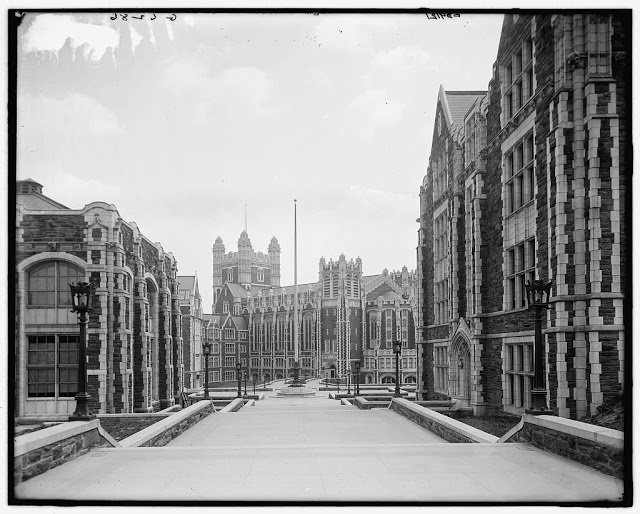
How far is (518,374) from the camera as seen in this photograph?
1509 cm

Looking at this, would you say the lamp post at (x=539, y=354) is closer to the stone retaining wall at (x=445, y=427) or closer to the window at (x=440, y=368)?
the stone retaining wall at (x=445, y=427)

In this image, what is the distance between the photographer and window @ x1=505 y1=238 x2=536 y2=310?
14.2 m

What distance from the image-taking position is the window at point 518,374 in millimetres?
14289

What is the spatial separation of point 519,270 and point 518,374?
2385 mm

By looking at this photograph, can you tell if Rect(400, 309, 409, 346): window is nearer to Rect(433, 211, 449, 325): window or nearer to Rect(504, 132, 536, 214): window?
Rect(433, 211, 449, 325): window

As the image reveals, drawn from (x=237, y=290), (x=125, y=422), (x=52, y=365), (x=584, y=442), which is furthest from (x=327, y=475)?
(x=237, y=290)

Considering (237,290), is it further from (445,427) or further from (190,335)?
(445,427)

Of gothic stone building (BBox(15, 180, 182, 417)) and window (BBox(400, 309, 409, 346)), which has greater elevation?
gothic stone building (BBox(15, 180, 182, 417))

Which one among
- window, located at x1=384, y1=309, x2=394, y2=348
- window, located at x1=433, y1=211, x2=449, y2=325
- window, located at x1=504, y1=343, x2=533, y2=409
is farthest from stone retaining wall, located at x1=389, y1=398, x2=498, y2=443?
window, located at x1=384, y1=309, x2=394, y2=348

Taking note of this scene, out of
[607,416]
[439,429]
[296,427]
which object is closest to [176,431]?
[296,427]

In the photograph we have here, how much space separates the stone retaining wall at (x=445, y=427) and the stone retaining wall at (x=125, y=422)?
6631mm

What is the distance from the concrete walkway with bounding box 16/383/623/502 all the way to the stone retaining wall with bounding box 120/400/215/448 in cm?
102

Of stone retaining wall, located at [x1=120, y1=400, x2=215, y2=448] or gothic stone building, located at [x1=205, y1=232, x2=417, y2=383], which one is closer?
stone retaining wall, located at [x1=120, y1=400, x2=215, y2=448]

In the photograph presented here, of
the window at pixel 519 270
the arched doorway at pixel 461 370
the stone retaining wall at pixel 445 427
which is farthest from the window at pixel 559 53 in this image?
the arched doorway at pixel 461 370
